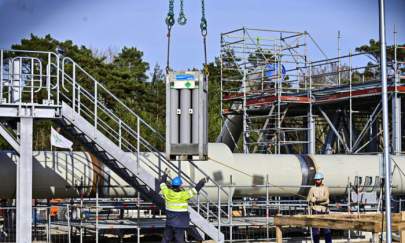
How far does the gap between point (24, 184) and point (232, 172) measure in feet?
20.1

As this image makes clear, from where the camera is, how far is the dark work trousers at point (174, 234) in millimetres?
16047

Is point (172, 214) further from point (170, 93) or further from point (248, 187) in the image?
point (248, 187)

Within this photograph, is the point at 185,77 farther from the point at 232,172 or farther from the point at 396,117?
the point at 396,117

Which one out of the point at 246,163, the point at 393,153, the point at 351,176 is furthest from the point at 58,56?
the point at 393,153

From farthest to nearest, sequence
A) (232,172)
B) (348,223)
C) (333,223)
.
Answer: (232,172) → (333,223) → (348,223)

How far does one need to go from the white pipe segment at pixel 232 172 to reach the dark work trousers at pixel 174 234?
3418 millimetres

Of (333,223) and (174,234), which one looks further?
(174,234)

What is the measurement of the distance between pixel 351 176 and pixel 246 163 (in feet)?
11.9

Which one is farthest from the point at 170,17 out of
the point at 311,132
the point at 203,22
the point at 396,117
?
the point at 311,132

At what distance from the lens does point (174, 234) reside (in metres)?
16.2

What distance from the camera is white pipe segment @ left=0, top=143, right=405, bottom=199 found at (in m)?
18.8

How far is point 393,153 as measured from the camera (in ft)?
85.2

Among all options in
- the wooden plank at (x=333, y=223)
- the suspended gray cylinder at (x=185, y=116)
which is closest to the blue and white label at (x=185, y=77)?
the suspended gray cylinder at (x=185, y=116)

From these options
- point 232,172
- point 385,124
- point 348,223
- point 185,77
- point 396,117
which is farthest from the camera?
point 396,117
